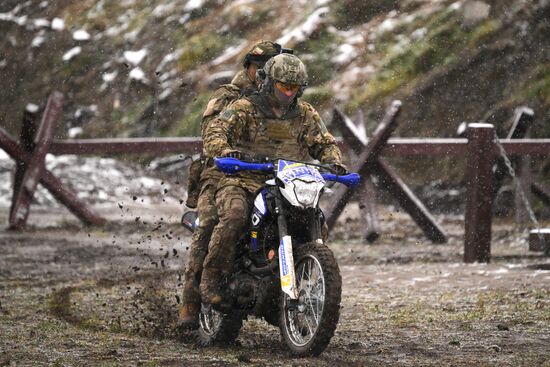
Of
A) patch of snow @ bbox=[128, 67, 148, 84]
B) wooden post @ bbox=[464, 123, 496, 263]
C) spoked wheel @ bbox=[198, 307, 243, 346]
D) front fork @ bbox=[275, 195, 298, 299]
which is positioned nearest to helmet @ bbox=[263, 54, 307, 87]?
front fork @ bbox=[275, 195, 298, 299]

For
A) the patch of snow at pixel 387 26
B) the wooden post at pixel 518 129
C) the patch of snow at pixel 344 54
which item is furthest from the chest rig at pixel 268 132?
the patch of snow at pixel 387 26

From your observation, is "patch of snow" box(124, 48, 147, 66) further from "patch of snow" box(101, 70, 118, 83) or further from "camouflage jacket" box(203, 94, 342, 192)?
"camouflage jacket" box(203, 94, 342, 192)

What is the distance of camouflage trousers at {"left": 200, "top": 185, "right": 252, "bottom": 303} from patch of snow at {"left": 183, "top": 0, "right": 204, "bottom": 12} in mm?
19415

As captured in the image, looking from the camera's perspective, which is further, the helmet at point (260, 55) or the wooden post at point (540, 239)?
the wooden post at point (540, 239)

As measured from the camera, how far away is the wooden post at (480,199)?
12906mm

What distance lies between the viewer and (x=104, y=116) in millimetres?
25188

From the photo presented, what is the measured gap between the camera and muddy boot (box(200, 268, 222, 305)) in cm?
777

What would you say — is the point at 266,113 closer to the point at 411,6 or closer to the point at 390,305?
the point at 390,305

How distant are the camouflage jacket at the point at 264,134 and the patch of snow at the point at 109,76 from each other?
1883cm

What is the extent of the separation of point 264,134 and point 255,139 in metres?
0.07

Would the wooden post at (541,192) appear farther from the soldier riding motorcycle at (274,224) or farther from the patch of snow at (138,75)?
the patch of snow at (138,75)

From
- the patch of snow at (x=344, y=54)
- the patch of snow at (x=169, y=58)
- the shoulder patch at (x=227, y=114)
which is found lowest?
the patch of snow at (x=169, y=58)

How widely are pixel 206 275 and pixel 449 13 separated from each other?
14.5 meters

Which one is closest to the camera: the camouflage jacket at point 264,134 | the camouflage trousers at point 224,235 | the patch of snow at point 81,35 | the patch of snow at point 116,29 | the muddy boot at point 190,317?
the camouflage trousers at point 224,235
